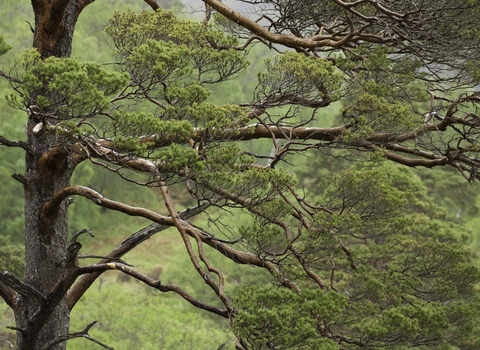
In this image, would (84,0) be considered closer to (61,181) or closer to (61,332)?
(61,181)

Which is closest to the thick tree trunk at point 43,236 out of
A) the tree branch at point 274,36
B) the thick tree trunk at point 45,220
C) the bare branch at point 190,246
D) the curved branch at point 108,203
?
the thick tree trunk at point 45,220

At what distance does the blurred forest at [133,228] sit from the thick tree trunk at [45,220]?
2613 millimetres

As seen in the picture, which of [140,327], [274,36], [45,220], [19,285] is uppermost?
[140,327]

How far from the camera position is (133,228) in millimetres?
29016

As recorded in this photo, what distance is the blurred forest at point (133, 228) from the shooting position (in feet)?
48.4

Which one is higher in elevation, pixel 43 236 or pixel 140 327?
pixel 140 327

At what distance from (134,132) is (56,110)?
1.90 ft

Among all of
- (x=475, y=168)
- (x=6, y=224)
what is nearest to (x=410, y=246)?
(x=475, y=168)

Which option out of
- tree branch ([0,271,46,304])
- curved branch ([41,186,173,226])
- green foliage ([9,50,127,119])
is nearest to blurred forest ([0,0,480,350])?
curved branch ([41,186,173,226])

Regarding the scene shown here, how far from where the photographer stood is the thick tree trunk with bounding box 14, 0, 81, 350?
540cm

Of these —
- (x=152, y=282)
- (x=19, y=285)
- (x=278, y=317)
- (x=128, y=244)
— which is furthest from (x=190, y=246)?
(x=19, y=285)

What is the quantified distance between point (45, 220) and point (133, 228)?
929 inches

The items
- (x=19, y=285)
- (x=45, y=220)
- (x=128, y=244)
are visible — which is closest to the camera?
(x=19, y=285)

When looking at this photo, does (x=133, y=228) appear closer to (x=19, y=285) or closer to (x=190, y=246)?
(x=19, y=285)
